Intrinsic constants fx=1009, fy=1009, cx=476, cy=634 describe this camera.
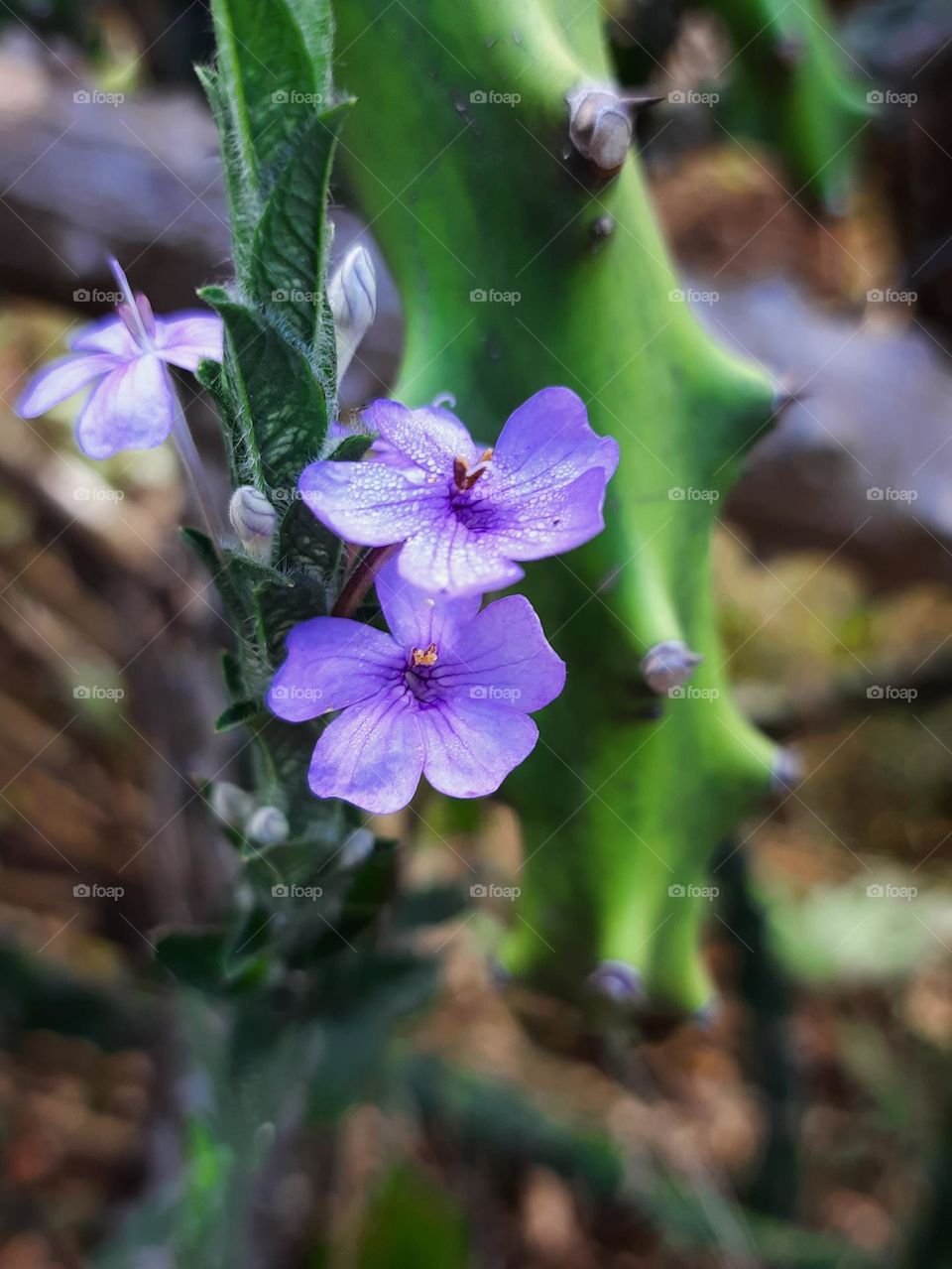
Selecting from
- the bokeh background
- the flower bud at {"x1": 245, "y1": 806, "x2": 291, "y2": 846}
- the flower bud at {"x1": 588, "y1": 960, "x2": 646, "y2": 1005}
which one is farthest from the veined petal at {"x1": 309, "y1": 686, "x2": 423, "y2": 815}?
the bokeh background

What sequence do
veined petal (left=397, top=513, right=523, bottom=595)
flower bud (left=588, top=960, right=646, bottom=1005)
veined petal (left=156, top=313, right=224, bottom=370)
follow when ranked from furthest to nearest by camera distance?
flower bud (left=588, top=960, right=646, bottom=1005) → veined petal (left=156, top=313, right=224, bottom=370) → veined petal (left=397, top=513, right=523, bottom=595)

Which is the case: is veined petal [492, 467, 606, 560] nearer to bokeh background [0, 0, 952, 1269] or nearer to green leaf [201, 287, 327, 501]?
green leaf [201, 287, 327, 501]

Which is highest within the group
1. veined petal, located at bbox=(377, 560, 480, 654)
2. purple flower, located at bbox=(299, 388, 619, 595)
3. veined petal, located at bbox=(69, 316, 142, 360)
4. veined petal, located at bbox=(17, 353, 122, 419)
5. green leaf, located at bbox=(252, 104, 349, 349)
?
green leaf, located at bbox=(252, 104, 349, 349)

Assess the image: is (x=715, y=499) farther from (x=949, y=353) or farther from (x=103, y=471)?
(x=103, y=471)

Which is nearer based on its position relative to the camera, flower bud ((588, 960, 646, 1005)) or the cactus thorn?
the cactus thorn

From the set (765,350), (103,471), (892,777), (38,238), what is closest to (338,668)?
(38,238)

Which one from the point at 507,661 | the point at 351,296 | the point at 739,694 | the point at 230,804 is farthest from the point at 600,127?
the point at 739,694

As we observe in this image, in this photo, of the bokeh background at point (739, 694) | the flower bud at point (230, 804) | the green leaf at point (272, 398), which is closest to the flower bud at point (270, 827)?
the flower bud at point (230, 804)

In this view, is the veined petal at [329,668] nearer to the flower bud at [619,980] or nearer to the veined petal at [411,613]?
the veined petal at [411,613]
